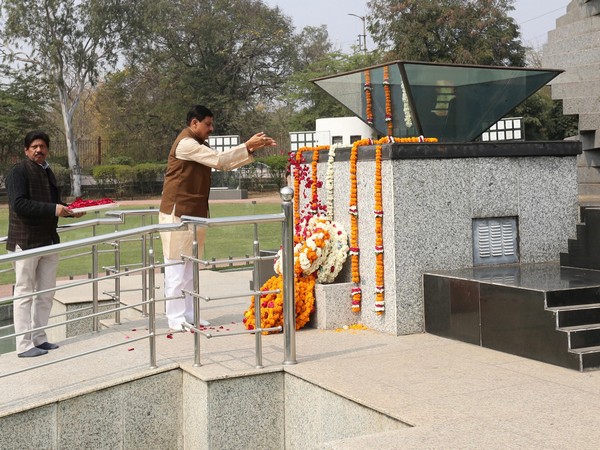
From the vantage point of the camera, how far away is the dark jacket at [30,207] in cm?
596

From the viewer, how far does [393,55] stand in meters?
36.4

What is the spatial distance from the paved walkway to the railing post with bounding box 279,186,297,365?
0.22m

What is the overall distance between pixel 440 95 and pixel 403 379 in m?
3.30

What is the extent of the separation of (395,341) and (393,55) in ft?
103

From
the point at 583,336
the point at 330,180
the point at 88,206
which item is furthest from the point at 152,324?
the point at 583,336

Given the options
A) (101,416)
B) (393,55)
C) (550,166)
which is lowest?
(101,416)

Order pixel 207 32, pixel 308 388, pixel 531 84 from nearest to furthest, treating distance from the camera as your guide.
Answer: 1. pixel 308 388
2. pixel 531 84
3. pixel 207 32

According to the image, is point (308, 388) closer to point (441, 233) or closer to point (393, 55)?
point (441, 233)

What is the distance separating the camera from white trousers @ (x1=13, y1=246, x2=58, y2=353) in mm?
5914

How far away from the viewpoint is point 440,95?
24.4ft

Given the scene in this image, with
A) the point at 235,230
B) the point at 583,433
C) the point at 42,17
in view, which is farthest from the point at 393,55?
the point at 583,433

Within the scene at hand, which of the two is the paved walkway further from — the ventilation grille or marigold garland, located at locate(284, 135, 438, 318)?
the ventilation grille

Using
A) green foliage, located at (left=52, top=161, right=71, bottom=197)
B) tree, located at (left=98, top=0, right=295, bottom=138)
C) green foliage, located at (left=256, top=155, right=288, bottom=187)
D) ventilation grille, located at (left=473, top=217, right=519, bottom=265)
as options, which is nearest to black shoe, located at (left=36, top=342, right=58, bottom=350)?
ventilation grille, located at (left=473, top=217, right=519, bottom=265)

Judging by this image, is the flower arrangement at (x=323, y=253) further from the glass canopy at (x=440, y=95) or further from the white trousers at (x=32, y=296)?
the white trousers at (x=32, y=296)
